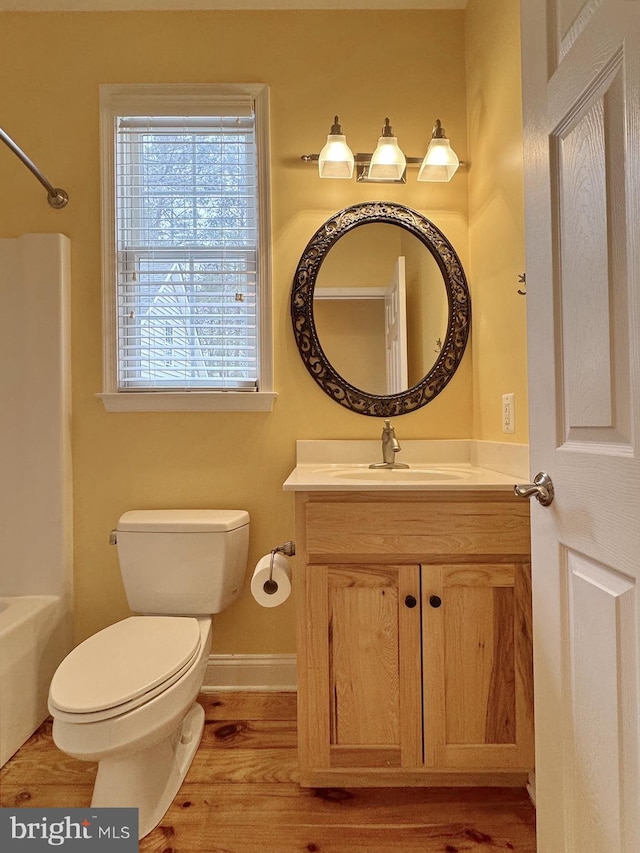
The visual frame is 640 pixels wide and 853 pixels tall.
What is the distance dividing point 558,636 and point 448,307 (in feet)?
4.41

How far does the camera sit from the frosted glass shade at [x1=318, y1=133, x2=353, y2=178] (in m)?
1.78

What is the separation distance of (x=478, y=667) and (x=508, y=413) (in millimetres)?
769

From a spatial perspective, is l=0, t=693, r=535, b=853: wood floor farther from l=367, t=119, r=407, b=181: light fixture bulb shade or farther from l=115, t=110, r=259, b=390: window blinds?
l=367, t=119, r=407, b=181: light fixture bulb shade

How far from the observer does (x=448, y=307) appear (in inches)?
76.8

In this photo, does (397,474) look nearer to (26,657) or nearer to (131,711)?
(131,711)

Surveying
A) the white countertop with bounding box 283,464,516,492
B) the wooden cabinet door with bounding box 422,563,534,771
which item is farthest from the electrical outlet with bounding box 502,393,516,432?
the wooden cabinet door with bounding box 422,563,534,771

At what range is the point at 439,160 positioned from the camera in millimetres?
1790

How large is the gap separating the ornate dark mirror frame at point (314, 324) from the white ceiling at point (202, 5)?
30.1 inches

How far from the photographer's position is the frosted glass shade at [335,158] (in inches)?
70.0

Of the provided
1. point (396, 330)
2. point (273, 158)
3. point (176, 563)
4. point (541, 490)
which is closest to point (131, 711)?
point (176, 563)

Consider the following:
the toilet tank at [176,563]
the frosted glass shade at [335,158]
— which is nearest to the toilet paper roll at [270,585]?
the toilet tank at [176,563]

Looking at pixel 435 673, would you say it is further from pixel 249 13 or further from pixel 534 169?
pixel 249 13

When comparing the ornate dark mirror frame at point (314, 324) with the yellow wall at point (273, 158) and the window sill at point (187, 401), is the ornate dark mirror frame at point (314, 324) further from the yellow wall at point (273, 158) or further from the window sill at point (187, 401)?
the window sill at point (187, 401)

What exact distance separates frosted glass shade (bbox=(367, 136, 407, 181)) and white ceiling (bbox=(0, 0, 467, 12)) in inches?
23.5
